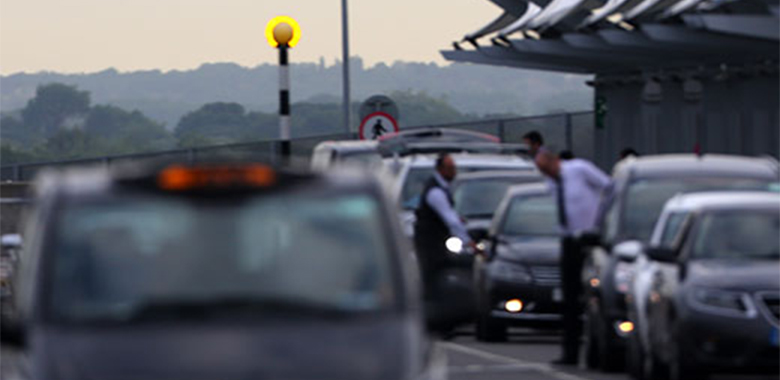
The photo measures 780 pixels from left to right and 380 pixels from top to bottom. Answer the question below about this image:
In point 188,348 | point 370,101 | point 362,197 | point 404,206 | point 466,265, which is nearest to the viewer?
point 188,348

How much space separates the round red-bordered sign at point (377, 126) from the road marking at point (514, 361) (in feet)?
65.9

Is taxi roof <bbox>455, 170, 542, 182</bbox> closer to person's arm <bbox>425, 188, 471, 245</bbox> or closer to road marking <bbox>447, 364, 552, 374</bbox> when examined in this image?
person's arm <bbox>425, 188, 471, 245</bbox>

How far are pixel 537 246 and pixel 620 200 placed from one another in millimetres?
4068

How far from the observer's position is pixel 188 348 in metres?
8.27

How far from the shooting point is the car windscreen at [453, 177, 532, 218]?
83.1 feet

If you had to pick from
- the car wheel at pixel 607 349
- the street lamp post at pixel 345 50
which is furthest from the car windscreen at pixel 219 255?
the street lamp post at pixel 345 50

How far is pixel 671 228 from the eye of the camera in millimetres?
17250

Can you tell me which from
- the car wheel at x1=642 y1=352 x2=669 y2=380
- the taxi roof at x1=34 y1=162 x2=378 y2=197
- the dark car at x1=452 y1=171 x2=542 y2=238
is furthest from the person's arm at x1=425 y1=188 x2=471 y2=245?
the taxi roof at x1=34 y1=162 x2=378 y2=197

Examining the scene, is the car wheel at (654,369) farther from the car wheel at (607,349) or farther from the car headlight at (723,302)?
the car wheel at (607,349)

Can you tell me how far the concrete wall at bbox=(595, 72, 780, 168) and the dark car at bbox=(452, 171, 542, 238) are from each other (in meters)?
15.4

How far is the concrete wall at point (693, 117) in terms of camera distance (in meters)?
46.8

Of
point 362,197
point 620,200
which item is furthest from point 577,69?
point 362,197

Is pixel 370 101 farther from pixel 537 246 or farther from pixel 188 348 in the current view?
→ pixel 188 348

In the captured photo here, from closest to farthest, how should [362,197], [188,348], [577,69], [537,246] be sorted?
[188,348]
[362,197]
[537,246]
[577,69]
